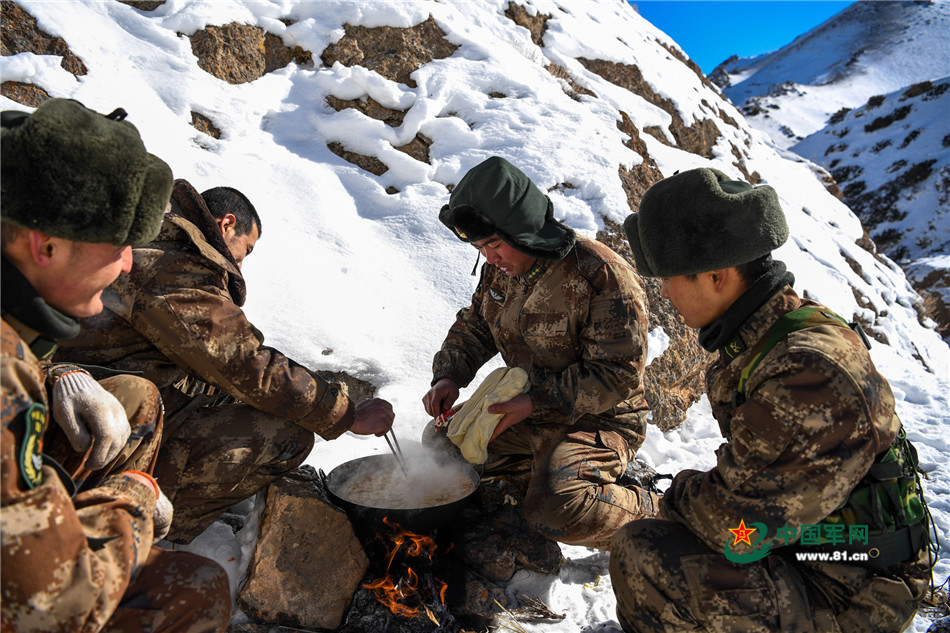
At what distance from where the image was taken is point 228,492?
250 cm

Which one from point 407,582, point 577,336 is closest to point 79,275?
point 407,582

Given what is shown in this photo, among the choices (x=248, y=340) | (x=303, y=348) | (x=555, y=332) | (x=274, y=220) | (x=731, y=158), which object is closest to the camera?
(x=248, y=340)

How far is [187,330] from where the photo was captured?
226 centimetres

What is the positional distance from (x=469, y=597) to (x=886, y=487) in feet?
5.40

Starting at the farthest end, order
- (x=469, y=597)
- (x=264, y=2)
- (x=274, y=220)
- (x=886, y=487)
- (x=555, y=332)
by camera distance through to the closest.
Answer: (x=264, y=2)
(x=274, y=220)
(x=555, y=332)
(x=469, y=597)
(x=886, y=487)

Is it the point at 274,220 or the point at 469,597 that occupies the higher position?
the point at 469,597

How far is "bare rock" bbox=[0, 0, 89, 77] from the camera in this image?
483 cm

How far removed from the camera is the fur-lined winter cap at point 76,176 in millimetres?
1394

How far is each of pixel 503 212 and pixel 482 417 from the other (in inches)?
39.3

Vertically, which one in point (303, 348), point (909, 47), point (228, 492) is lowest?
point (303, 348)

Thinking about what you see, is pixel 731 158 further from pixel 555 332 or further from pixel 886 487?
pixel 886 487

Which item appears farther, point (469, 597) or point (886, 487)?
point (469, 597)

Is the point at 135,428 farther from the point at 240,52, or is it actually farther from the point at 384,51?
the point at 384,51

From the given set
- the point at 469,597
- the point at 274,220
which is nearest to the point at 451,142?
the point at 274,220
